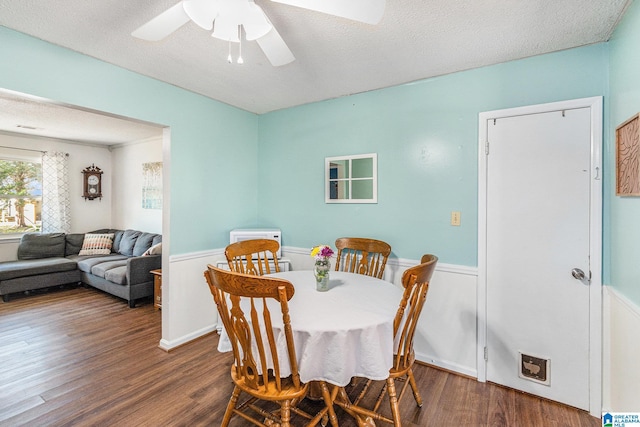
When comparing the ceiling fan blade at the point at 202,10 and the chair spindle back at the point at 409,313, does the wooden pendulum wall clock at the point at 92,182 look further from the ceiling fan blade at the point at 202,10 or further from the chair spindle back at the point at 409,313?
the chair spindle back at the point at 409,313

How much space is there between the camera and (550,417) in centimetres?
185

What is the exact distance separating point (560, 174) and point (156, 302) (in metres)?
4.38

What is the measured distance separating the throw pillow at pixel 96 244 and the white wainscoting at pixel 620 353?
6.40m

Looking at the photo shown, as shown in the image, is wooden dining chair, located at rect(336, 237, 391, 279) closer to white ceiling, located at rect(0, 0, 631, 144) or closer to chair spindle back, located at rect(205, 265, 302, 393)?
chair spindle back, located at rect(205, 265, 302, 393)

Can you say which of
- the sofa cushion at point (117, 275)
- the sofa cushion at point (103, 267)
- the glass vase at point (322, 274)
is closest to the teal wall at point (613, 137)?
the glass vase at point (322, 274)

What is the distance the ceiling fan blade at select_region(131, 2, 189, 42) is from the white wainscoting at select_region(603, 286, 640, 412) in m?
2.61

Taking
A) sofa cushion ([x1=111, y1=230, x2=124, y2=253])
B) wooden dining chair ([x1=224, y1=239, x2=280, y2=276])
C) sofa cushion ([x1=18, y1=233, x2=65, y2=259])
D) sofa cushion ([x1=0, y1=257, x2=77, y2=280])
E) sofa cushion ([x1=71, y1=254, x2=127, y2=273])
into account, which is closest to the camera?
wooden dining chair ([x1=224, y1=239, x2=280, y2=276])

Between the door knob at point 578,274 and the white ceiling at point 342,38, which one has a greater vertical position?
the white ceiling at point 342,38

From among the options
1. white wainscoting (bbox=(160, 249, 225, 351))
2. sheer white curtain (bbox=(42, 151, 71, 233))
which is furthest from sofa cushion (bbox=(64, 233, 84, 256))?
white wainscoting (bbox=(160, 249, 225, 351))

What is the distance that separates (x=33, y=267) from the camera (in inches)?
163

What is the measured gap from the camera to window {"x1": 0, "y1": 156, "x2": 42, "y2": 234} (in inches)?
189

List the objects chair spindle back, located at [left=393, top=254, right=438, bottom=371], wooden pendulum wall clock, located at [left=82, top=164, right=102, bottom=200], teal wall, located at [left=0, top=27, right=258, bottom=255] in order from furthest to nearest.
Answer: wooden pendulum wall clock, located at [left=82, top=164, right=102, bottom=200] < teal wall, located at [left=0, top=27, right=258, bottom=255] < chair spindle back, located at [left=393, top=254, right=438, bottom=371]

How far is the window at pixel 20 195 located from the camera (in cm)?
480

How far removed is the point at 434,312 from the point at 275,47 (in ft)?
7.44
